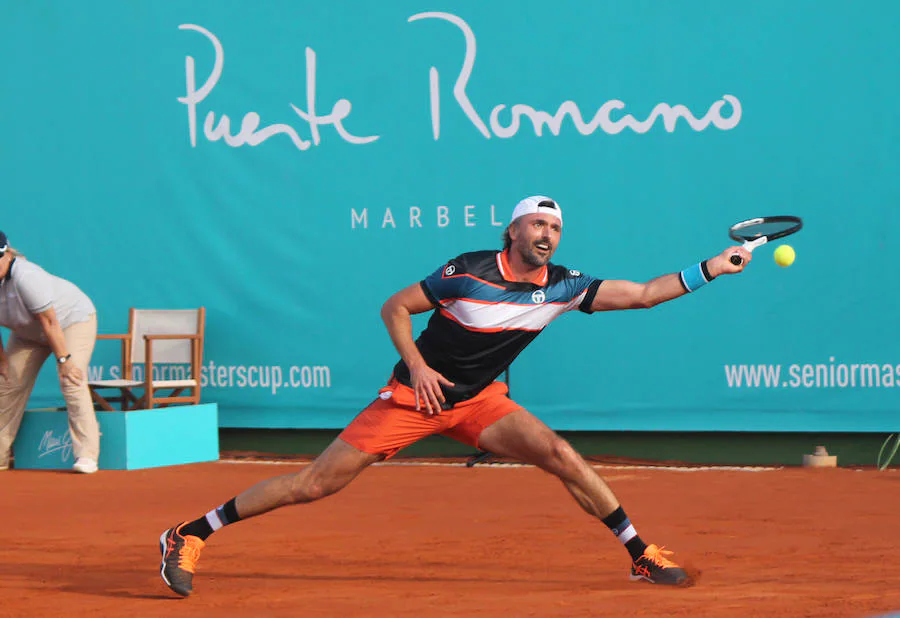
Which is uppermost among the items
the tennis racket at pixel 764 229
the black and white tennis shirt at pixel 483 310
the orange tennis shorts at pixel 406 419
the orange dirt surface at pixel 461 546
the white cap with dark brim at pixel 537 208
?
the white cap with dark brim at pixel 537 208

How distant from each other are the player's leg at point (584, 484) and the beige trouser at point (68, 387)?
15.4ft

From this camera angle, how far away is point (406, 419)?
4578mm

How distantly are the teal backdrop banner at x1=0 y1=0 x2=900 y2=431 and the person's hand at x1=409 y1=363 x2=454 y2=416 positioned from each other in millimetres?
4033

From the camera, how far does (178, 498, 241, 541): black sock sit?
4535 mm

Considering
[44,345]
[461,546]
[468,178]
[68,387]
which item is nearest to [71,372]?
[68,387]

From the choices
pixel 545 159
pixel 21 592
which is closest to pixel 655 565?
pixel 21 592

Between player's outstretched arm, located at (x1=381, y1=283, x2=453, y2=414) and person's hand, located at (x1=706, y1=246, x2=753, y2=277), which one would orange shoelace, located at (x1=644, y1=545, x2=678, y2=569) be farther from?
person's hand, located at (x1=706, y1=246, x2=753, y2=277)

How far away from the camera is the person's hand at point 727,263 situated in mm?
4285

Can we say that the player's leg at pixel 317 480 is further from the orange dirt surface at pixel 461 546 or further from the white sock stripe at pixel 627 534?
the white sock stripe at pixel 627 534

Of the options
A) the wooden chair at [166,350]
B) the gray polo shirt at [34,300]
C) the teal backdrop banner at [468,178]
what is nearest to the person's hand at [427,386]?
the teal backdrop banner at [468,178]

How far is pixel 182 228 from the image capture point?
9242mm

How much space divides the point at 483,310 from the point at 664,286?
68 centimetres

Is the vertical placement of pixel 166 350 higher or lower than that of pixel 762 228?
lower
